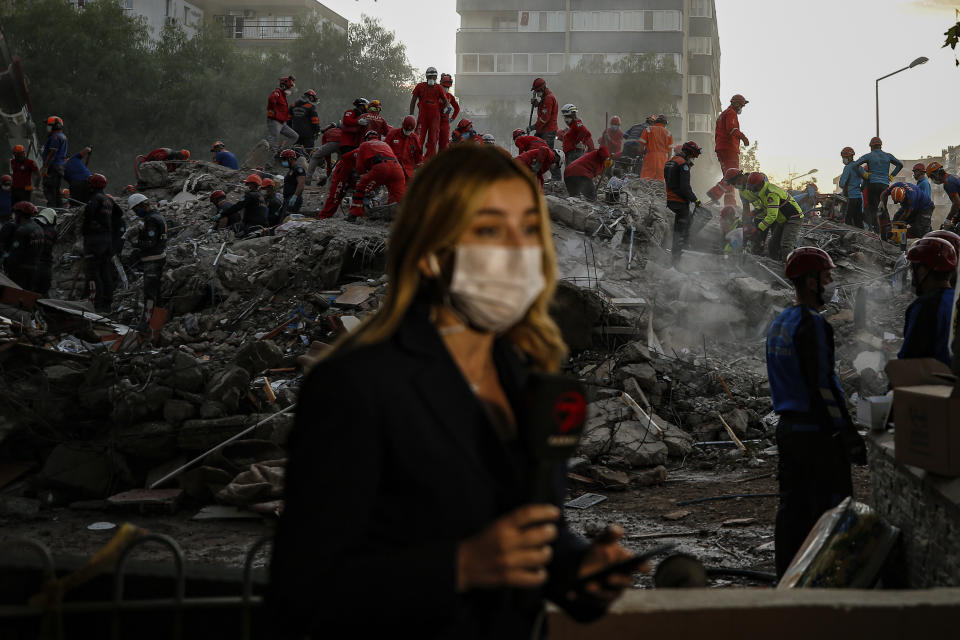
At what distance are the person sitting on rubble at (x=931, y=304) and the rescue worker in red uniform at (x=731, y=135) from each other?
11421 mm

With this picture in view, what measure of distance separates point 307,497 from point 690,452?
8.87 m

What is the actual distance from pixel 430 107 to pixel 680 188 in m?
5.32

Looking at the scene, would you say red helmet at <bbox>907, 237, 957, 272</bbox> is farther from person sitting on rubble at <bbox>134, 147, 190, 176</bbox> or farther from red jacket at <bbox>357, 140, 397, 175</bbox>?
person sitting on rubble at <bbox>134, 147, 190, 176</bbox>

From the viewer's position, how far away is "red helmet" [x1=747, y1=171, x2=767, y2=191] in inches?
562

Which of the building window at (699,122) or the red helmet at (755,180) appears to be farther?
the building window at (699,122)

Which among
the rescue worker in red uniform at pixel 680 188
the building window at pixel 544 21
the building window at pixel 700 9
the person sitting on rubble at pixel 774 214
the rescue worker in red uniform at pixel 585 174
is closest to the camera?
the rescue worker in red uniform at pixel 680 188

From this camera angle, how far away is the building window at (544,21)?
64812 mm

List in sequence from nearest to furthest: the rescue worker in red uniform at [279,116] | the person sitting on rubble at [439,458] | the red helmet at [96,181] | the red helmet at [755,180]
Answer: the person sitting on rubble at [439,458] < the red helmet at [96,181] < the red helmet at [755,180] < the rescue worker in red uniform at [279,116]

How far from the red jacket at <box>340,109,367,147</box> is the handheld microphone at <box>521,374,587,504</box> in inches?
589

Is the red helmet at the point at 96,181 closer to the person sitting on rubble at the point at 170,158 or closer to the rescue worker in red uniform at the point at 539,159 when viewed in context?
the rescue worker in red uniform at the point at 539,159

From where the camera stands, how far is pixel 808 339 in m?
4.67

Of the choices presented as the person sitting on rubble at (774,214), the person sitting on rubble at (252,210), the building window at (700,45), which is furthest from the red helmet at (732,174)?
the building window at (700,45)

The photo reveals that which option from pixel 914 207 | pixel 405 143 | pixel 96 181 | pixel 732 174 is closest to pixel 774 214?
pixel 732 174

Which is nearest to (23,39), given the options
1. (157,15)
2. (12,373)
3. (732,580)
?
(157,15)
